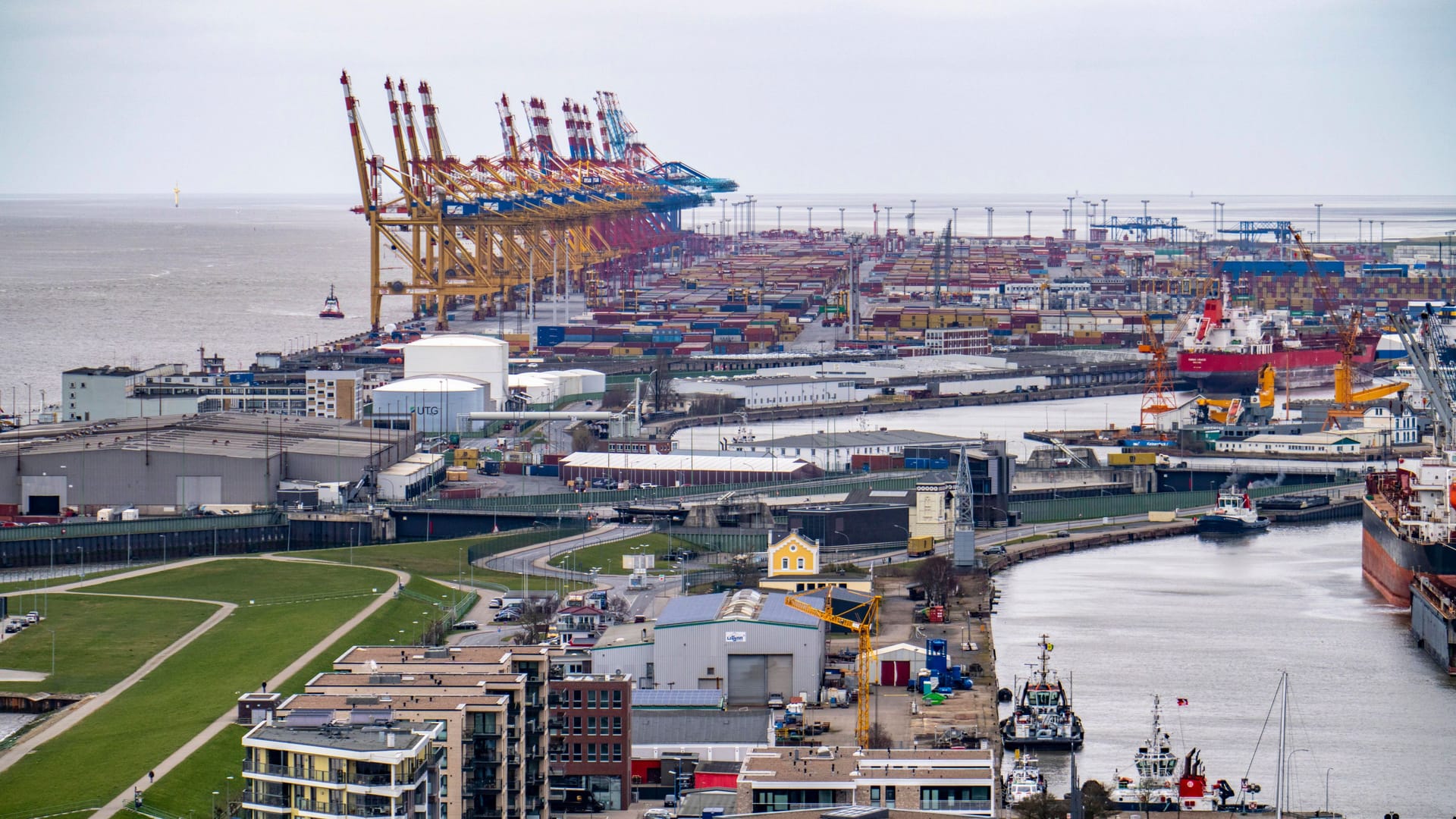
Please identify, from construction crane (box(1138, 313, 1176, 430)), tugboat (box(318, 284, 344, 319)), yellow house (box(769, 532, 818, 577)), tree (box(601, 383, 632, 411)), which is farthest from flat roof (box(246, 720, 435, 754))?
tugboat (box(318, 284, 344, 319))

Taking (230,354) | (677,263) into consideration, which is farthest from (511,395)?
(677,263)

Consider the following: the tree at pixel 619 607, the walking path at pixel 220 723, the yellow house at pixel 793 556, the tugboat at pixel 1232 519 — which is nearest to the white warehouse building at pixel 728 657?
the tree at pixel 619 607

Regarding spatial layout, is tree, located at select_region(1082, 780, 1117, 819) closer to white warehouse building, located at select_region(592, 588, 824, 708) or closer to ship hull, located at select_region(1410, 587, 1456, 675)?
white warehouse building, located at select_region(592, 588, 824, 708)

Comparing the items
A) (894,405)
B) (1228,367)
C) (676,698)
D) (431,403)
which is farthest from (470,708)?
(1228,367)

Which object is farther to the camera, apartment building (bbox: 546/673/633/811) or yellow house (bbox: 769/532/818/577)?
yellow house (bbox: 769/532/818/577)

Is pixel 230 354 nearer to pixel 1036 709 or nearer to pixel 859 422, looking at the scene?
pixel 859 422

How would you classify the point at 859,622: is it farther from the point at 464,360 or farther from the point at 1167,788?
the point at 464,360

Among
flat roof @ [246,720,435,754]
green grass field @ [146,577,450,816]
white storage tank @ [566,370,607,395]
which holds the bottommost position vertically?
green grass field @ [146,577,450,816]
